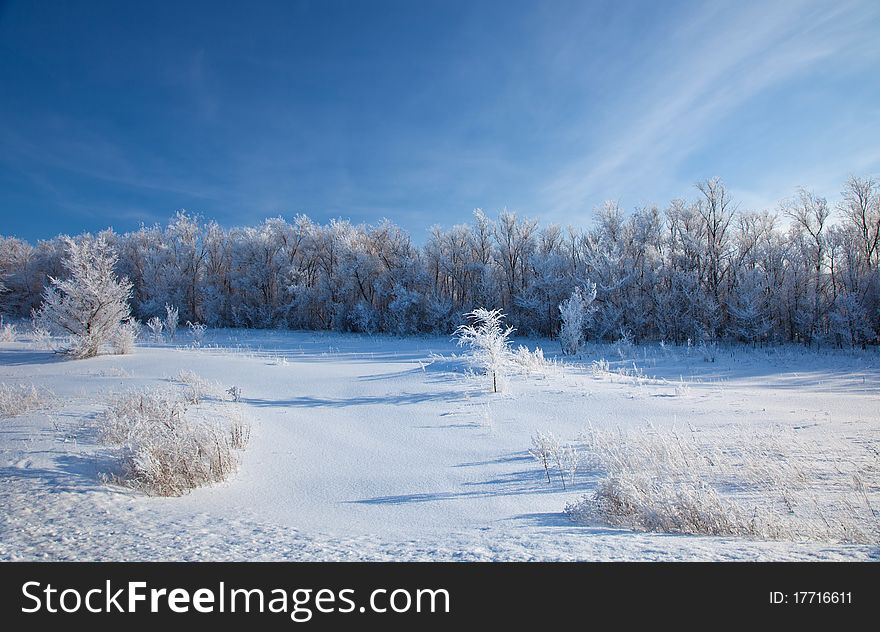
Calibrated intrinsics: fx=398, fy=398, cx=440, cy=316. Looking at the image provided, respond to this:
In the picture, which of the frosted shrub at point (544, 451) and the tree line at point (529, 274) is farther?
the tree line at point (529, 274)

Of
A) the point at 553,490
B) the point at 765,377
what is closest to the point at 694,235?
the point at 765,377

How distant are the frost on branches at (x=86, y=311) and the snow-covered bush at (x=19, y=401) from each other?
703cm

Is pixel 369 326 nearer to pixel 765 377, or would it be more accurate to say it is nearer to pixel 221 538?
pixel 765 377

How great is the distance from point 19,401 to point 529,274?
105ft

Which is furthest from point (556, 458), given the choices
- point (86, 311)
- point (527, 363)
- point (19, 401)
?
point (86, 311)

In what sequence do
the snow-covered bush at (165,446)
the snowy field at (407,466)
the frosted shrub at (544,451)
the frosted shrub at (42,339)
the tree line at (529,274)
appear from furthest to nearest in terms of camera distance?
1. the tree line at (529,274)
2. the frosted shrub at (42,339)
3. the frosted shrub at (544,451)
4. the snow-covered bush at (165,446)
5. the snowy field at (407,466)

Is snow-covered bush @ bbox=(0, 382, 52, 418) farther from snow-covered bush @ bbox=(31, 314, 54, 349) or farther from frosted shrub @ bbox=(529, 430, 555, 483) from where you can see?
snow-covered bush @ bbox=(31, 314, 54, 349)

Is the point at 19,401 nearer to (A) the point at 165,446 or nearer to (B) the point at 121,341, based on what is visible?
(A) the point at 165,446

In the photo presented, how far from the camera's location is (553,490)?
4898 mm

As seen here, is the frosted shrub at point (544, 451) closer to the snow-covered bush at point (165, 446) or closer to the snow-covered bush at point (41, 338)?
the snow-covered bush at point (165, 446)

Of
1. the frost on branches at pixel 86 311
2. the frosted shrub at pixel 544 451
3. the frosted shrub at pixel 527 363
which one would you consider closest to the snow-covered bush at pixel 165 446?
the frosted shrub at pixel 544 451

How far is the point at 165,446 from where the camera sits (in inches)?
194

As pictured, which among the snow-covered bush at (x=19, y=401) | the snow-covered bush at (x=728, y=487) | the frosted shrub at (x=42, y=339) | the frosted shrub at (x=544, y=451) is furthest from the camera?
the frosted shrub at (x=42, y=339)

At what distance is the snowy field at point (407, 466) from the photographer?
2.96 meters
